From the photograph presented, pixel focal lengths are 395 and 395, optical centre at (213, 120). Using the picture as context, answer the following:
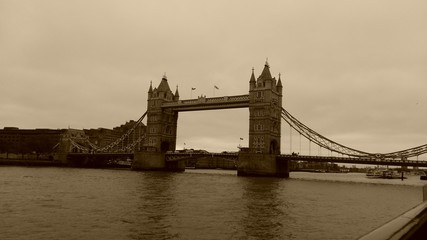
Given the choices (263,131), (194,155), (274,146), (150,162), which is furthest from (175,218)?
(150,162)

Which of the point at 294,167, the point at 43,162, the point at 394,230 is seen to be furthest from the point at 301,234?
the point at 294,167

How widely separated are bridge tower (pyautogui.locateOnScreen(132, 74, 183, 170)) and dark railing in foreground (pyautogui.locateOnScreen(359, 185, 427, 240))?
85.6 meters

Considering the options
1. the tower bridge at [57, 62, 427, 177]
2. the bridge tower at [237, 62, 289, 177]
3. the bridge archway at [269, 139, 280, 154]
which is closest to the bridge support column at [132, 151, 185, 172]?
the tower bridge at [57, 62, 427, 177]

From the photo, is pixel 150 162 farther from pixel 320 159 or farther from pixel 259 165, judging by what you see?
pixel 320 159

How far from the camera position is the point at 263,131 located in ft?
255

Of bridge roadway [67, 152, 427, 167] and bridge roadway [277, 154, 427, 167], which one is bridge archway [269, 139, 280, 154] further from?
bridge roadway [277, 154, 427, 167]

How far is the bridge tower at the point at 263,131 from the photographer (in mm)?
73562

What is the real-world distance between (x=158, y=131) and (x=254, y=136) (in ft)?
84.1

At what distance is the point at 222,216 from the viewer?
20.7 meters

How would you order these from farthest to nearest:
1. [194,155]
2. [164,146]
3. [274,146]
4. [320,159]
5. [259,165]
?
[164,146] < [194,155] < [274,146] < [259,165] < [320,159]

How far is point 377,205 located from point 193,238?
65.9ft

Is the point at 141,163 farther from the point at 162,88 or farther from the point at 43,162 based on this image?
the point at 43,162

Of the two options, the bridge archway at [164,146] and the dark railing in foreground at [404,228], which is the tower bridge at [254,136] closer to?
the bridge archway at [164,146]

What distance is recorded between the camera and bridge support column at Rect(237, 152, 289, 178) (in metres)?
72.6
